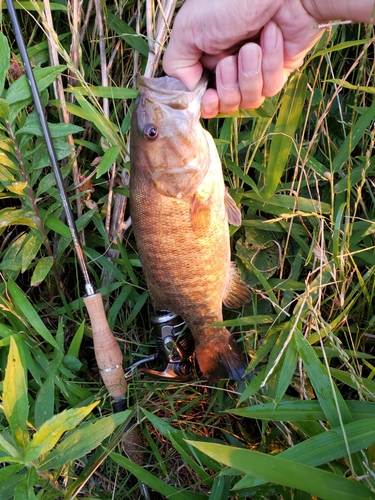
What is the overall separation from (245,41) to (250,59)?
14 cm

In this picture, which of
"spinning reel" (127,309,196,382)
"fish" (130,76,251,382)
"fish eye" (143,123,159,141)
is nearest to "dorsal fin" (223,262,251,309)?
"fish" (130,76,251,382)

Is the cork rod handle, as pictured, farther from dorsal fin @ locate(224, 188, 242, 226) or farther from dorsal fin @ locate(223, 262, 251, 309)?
dorsal fin @ locate(224, 188, 242, 226)

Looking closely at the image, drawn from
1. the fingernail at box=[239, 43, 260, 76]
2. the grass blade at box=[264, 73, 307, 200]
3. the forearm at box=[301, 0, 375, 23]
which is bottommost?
the grass blade at box=[264, 73, 307, 200]

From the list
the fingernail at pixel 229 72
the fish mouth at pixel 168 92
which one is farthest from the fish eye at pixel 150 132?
the fingernail at pixel 229 72

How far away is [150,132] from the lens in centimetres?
185

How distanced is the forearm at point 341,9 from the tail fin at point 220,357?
1580mm

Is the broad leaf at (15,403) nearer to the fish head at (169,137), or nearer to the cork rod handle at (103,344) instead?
the cork rod handle at (103,344)

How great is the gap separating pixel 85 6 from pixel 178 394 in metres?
2.47

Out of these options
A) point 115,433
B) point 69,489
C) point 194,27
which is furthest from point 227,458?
point 194,27

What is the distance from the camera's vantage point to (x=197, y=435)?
7.72 feet

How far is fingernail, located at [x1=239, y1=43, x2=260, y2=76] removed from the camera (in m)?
1.79

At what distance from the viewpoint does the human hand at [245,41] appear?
1720mm

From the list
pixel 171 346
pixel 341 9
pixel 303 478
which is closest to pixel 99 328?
pixel 171 346

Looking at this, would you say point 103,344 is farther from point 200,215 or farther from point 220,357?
point 200,215
